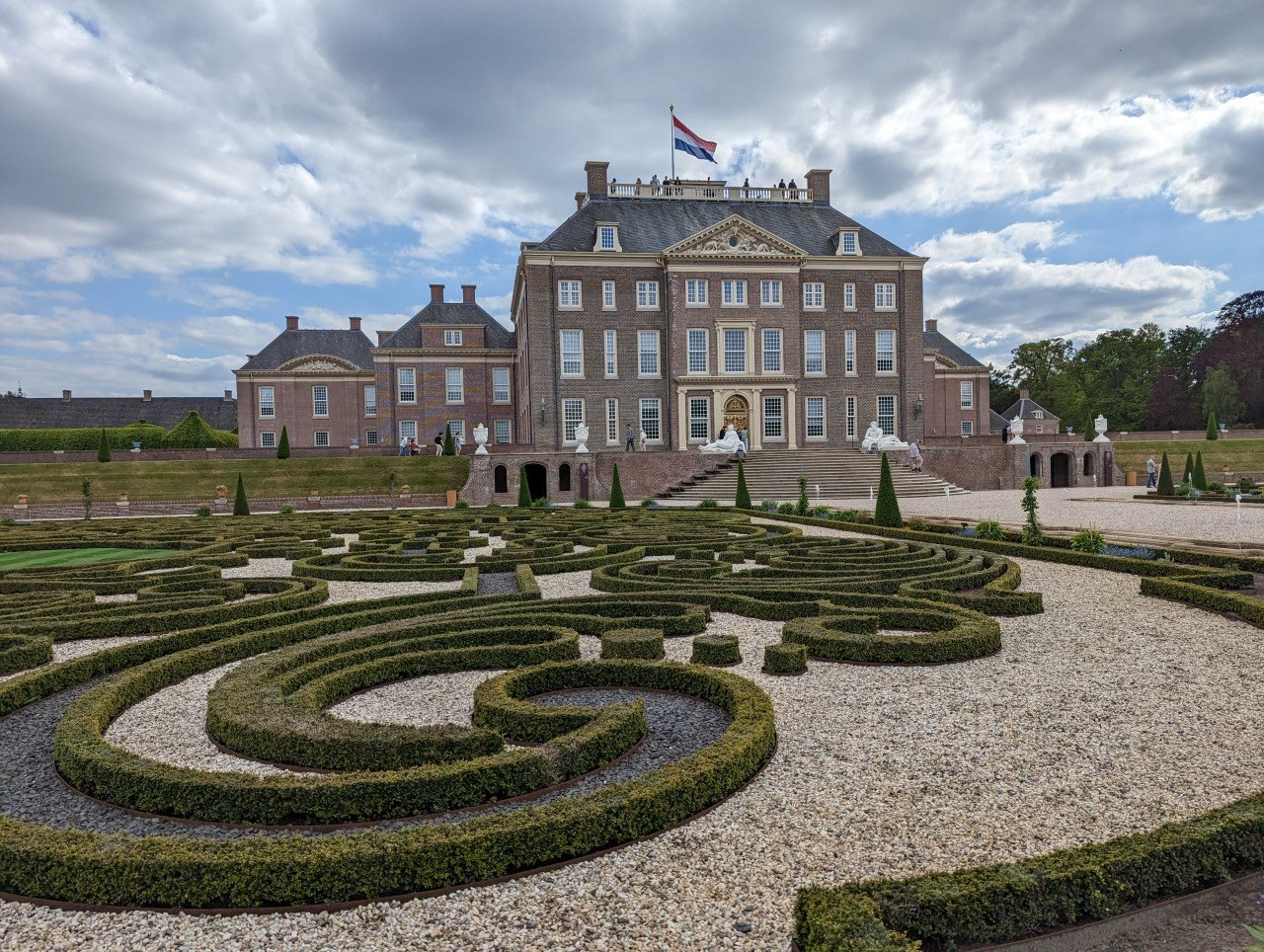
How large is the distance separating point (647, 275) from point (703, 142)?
8.28 meters

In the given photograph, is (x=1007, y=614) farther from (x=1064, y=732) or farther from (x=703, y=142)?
(x=703, y=142)

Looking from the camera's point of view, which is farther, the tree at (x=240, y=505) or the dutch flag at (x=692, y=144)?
the dutch flag at (x=692, y=144)

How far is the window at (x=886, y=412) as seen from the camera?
1777 inches

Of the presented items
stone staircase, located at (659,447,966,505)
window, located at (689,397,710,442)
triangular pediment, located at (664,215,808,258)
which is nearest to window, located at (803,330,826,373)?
triangular pediment, located at (664,215,808,258)

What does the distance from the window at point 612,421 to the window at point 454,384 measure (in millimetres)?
13522

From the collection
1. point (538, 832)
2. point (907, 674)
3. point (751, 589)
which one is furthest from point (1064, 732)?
point (751, 589)

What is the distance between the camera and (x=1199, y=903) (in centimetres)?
316

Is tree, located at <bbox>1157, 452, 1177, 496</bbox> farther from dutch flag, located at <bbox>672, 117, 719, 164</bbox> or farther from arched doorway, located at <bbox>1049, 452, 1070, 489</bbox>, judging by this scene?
dutch flag, located at <bbox>672, 117, 719, 164</bbox>

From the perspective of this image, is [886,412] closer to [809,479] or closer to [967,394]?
[809,479]

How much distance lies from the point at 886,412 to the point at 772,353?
312 inches

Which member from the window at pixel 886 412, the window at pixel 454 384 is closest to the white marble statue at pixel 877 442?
the window at pixel 886 412

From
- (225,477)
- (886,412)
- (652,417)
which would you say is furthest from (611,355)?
(225,477)

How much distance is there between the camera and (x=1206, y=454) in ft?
137

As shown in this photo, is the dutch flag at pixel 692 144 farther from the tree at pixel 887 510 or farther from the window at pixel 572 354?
the tree at pixel 887 510
